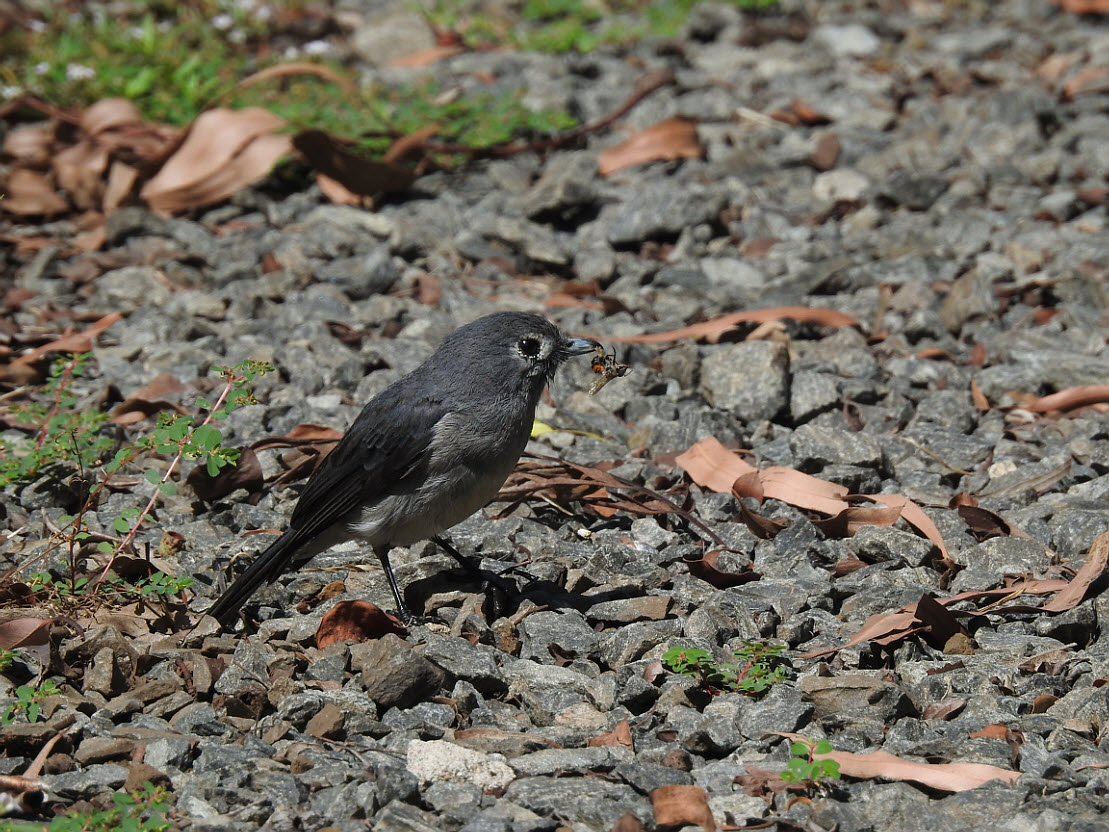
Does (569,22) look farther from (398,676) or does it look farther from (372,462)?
(398,676)

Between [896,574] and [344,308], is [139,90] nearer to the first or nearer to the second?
[344,308]

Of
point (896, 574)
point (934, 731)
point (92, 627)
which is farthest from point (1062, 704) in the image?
point (92, 627)

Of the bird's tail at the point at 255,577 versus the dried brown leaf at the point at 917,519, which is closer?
the bird's tail at the point at 255,577

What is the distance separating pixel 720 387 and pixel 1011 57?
5281mm

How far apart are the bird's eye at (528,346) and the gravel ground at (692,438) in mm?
732

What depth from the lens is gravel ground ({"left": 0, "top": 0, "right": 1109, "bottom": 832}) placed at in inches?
148

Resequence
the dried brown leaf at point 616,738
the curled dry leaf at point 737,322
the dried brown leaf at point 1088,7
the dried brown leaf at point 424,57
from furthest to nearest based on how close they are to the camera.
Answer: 1. the dried brown leaf at point 1088,7
2. the dried brown leaf at point 424,57
3. the curled dry leaf at point 737,322
4. the dried brown leaf at point 616,738

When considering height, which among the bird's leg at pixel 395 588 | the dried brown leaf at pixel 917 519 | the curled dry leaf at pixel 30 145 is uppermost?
the curled dry leaf at pixel 30 145

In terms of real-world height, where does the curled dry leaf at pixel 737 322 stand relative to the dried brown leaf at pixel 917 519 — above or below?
above

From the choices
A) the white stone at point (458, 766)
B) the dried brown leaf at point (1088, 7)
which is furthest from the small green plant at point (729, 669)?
the dried brown leaf at point (1088, 7)

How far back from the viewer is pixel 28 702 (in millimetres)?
3857

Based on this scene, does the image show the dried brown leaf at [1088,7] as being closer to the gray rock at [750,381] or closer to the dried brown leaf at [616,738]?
the gray rock at [750,381]

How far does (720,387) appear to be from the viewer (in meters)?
6.27

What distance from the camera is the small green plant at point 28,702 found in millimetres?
3822
